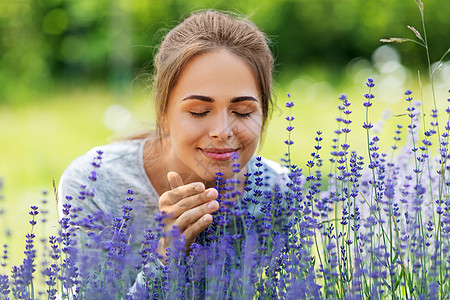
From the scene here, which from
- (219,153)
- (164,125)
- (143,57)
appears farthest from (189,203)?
(143,57)

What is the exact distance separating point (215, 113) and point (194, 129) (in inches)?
3.6

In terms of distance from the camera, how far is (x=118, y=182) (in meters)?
2.62

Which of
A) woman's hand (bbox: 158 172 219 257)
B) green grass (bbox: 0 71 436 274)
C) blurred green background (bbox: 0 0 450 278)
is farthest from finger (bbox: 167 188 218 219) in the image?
blurred green background (bbox: 0 0 450 278)

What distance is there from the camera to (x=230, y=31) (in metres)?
2.42

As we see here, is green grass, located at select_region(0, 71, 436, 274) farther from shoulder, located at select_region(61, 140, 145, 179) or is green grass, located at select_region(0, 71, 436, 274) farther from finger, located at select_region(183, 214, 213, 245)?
finger, located at select_region(183, 214, 213, 245)

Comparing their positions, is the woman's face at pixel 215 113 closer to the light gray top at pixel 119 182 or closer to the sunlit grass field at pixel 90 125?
the light gray top at pixel 119 182

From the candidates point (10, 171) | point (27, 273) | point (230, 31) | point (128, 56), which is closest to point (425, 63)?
point (128, 56)

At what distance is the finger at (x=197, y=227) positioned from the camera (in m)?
1.91

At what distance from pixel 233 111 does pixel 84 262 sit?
0.90m

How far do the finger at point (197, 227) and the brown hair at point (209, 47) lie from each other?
0.62m

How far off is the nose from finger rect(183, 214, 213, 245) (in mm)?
299

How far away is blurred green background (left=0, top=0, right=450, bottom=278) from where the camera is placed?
25.5 ft

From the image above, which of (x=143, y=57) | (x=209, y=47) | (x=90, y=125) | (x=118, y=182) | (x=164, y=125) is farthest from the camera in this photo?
(x=143, y=57)

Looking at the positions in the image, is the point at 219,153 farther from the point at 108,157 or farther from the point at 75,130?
the point at 75,130
